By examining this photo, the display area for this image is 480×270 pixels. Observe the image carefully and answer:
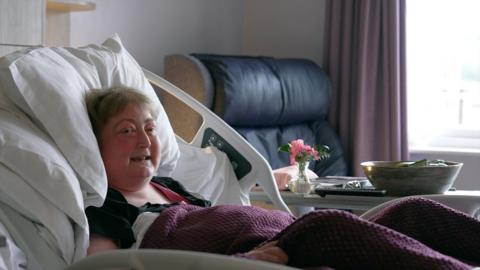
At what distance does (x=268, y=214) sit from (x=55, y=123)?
484 millimetres

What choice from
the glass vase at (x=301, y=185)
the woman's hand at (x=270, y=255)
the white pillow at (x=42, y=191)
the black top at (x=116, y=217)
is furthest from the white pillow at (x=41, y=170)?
the glass vase at (x=301, y=185)

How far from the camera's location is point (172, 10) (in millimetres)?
3996

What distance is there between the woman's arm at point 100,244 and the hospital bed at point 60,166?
6cm

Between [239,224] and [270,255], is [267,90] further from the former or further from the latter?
[270,255]

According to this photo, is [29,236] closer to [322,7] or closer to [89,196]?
[89,196]

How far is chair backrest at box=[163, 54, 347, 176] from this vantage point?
3477 mm

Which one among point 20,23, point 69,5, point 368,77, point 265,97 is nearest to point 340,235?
point 20,23

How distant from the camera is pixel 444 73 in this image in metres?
4.29

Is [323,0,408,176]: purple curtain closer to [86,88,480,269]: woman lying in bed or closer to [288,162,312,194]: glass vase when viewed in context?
[288,162,312,194]: glass vase

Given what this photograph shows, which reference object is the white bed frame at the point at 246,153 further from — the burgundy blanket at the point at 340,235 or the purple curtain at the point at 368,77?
the purple curtain at the point at 368,77

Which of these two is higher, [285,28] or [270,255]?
[285,28]

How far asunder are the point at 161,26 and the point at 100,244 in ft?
7.73

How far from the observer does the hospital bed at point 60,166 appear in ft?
4.75

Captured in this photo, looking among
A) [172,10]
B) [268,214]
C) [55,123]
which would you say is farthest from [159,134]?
[172,10]
